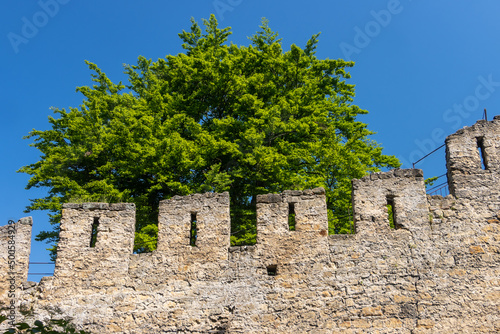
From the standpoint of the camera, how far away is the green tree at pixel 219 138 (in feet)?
58.3

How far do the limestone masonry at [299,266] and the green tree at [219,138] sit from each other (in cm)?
455

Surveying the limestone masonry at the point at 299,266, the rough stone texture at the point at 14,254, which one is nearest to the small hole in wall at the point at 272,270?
the limestone masonry at the point at 299,266

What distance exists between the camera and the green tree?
17.8 metres

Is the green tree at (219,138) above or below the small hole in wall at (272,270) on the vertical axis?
above

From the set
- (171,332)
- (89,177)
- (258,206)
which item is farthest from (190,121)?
(171,332)

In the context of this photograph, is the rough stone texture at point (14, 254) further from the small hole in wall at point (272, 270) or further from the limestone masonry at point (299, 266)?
the small hole in wall at point (272, 270)

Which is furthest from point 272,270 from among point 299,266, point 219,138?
point 219,138

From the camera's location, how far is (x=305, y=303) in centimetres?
1088

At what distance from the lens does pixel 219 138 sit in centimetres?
1873

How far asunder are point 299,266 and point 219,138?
326 inches

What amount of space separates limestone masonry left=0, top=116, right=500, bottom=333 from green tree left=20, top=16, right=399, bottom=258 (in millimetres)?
4548

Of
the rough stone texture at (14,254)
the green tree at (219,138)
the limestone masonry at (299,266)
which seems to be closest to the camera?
the limestone masonry at (299,266)

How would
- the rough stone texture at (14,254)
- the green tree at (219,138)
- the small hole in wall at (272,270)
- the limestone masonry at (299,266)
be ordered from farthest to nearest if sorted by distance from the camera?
1. the green tree at (219,138)
2. the rough stone texture at (14,254)
3. the small hole in wall at (272,270)
4. the limestone masonry at (299,266)

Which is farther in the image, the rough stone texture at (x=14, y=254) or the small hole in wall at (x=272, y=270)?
the rough stone texture at (x=14, y=254)
